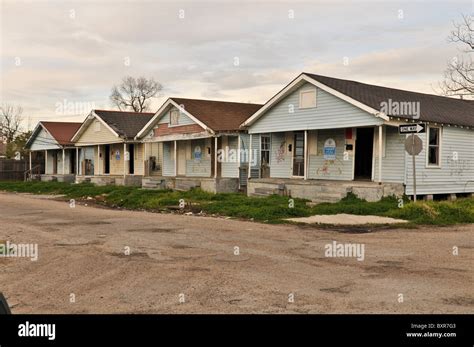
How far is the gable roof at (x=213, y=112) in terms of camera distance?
27734 millimetres

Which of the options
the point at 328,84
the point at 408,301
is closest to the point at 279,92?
the point at 328,84

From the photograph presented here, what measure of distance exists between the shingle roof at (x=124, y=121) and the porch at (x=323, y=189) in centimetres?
1453

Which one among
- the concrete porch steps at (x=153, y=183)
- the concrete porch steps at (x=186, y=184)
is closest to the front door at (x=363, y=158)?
the concrete porch steps at (x=186, y=184)

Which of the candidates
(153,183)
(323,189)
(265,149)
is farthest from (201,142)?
(323,189)

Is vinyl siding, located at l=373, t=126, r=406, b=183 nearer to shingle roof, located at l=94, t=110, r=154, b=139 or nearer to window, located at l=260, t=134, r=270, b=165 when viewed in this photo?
window, located at l=260, t=134, r=270, b=165

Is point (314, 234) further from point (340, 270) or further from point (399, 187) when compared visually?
point (399, 187)

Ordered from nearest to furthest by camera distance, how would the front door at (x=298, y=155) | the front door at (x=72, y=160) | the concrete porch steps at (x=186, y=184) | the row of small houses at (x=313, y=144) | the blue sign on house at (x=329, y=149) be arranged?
1. the row of small houses at (x=313, y=144)
2. the blue sign on house at (x=329, y=149)
3. the front door at (x=298, y=155)
4. the concrete porch steps at (x=186, y=184)
5. the front door at (x=72, y=160)

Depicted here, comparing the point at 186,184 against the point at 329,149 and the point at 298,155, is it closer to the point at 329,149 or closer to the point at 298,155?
the point at 298,155

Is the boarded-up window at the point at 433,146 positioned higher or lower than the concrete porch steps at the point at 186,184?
higher

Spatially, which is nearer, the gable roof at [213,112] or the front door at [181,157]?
the gable roof at [213,112]

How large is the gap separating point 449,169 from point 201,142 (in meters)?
14.1

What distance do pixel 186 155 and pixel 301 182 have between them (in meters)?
11.5

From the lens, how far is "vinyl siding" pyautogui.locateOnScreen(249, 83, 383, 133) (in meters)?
20.4

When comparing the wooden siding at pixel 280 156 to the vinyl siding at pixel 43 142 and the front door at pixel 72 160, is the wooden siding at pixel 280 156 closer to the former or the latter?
the vinyl siding at pixel 43 142
